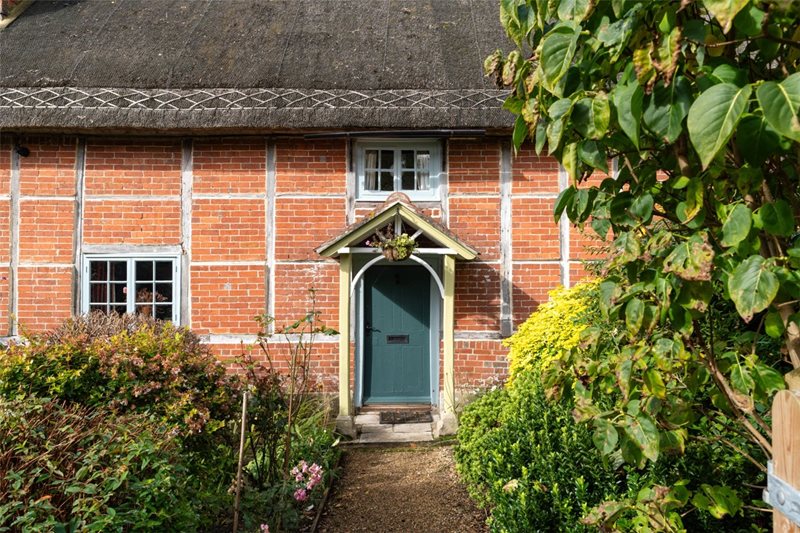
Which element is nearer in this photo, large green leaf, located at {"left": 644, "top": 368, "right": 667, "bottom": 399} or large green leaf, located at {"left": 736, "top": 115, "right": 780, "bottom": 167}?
large green leaf, located at {"left": 736, "top": 115, "right": 780, "bottom": 167}

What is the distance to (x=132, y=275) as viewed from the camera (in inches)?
279

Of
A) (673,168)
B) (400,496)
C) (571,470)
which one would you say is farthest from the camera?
(400,496)

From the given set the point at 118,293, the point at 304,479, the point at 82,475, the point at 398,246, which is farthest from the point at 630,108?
the point at 118,293

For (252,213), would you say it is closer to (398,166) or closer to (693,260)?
(398,166)

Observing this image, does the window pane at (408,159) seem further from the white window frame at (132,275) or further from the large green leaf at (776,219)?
the large green leaf at (776,219)

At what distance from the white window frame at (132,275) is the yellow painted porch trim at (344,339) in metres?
2.16

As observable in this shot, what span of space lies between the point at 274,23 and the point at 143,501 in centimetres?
746

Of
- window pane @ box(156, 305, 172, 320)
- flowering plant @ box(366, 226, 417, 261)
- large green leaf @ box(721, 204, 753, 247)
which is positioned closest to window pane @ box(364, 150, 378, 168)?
flowering plant @ box(366, 226, 417, 261)

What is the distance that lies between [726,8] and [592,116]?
332 mm

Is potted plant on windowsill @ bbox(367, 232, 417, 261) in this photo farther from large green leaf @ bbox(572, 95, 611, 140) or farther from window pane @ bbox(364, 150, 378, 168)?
large green leaf @ bbox(572, 95, 611, 140)

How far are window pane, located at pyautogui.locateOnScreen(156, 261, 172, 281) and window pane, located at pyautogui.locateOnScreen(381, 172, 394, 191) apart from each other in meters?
2.96

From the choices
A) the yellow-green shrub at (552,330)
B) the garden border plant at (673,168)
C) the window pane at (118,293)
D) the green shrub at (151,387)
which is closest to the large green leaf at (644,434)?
the garden border plant at (673,168)

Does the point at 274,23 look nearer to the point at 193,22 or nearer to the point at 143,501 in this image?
the point at 193,22

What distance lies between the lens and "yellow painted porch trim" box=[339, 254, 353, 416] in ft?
21.6
